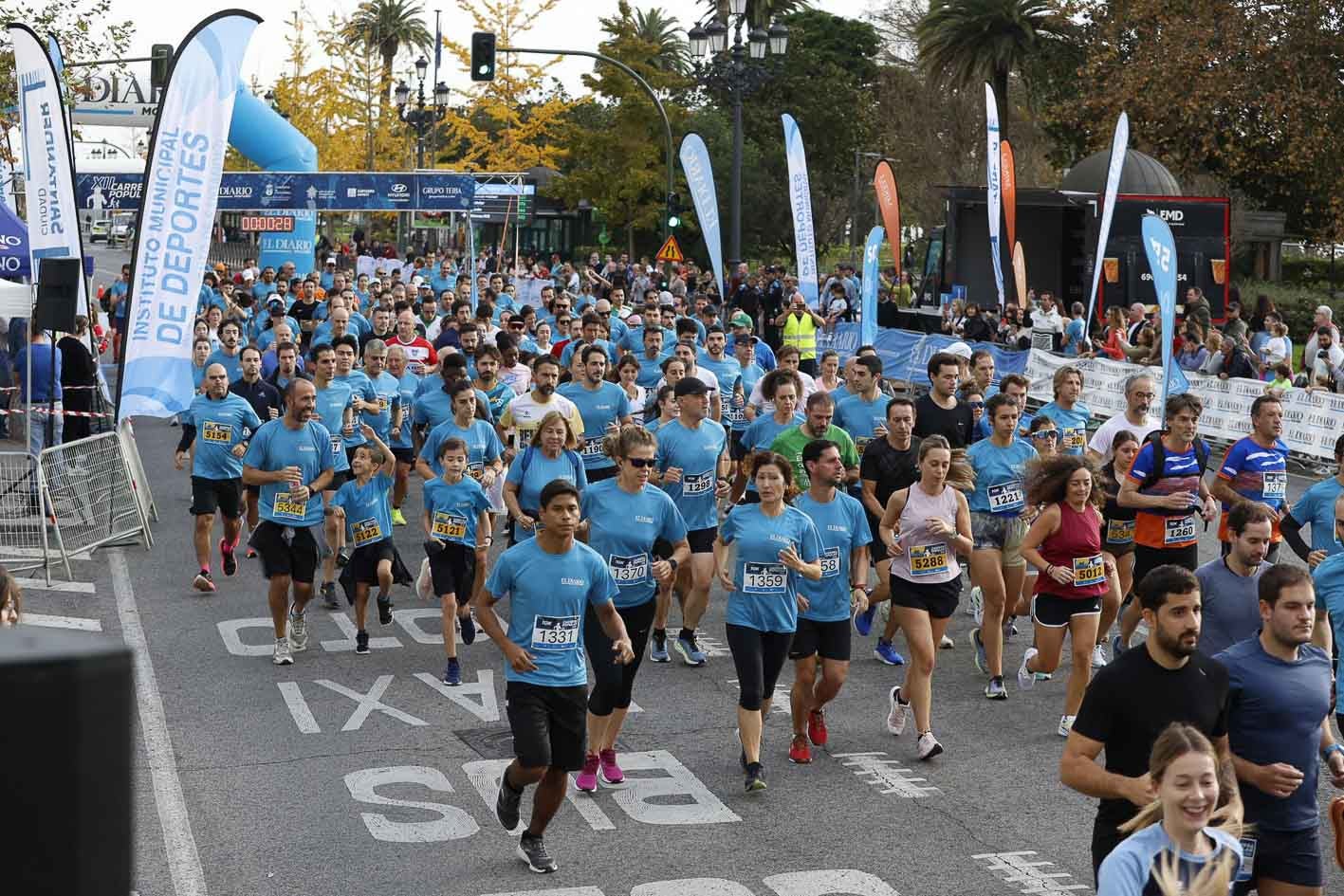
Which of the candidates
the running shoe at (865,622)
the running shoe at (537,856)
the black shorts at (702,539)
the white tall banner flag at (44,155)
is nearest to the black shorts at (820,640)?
the running shoe at (537,856)

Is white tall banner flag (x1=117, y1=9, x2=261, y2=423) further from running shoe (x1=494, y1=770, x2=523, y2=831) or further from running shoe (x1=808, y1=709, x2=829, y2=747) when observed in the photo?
running shoe (x1=494, y1=770, x2=523, y2=831)

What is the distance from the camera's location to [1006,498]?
34.3 ft

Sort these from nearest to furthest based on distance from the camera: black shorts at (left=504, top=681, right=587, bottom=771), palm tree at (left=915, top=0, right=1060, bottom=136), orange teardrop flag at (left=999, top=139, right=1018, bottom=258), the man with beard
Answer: the man with beard < black shorts at (left=504, top=681, right=587, bottom=771) < orange teardrop flag at (left=999, top=139, right=1018, bottom=258) < palm tree at (left=915, top=0, right=1060, bottom=136)

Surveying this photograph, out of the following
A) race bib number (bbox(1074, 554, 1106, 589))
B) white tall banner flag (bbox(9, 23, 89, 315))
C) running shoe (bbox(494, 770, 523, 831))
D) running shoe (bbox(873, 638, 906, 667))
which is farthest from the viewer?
white tall banner flag (bbox(9, 23, 89, 315))

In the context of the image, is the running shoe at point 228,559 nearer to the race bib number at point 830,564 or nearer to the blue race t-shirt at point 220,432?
the blue race t-shirt at point 220,432

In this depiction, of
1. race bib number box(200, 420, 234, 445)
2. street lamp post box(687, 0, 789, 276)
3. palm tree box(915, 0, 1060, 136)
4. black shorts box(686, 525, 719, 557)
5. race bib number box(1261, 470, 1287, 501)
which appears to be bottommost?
black shorts box(686, 525, 719, 557)

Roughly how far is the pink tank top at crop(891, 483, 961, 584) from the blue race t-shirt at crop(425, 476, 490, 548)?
2.85 metres

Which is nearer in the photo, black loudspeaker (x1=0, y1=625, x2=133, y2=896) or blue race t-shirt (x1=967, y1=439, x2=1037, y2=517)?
black loudspeaker (x1=0, y1=625, x2=133, y2=896)

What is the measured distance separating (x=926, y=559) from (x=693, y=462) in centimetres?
223

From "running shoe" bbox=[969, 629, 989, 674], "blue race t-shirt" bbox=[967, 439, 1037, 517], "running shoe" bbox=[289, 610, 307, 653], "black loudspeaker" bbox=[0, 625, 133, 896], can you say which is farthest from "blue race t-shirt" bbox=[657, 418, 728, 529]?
"black loudspeaker" bbox=[0, 625, 133, 896]

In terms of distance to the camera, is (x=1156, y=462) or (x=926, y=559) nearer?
(x=926, y=559)

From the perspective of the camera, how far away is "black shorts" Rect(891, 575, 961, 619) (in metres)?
9.20

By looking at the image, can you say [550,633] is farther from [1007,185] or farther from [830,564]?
[1007,185]

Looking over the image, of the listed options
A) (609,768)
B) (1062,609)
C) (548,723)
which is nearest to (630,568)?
(609,768)
